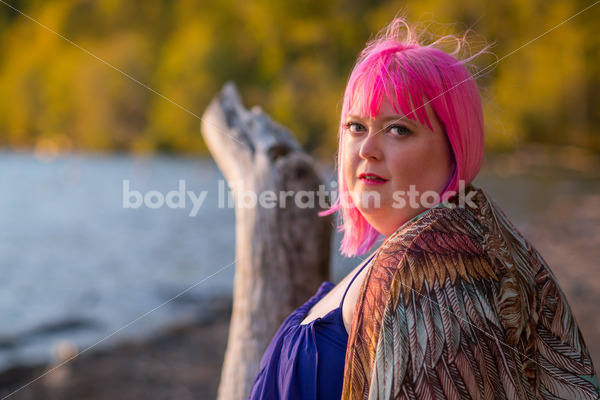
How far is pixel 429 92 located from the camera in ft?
3.96

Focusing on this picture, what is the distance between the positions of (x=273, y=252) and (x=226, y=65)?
33.3 m

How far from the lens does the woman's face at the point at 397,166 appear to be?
1216 mm

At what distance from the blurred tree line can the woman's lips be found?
19275 millimetres

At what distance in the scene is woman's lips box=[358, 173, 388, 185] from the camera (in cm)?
125

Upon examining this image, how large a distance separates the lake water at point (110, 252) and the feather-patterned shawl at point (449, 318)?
1.17 metres

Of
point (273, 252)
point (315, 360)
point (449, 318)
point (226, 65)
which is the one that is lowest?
point (315, 360)

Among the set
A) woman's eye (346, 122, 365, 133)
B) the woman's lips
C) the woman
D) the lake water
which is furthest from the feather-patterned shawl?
the lake water

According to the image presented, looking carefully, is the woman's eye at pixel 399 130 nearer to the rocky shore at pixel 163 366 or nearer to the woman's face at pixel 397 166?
the woman's face at pixel 397 166

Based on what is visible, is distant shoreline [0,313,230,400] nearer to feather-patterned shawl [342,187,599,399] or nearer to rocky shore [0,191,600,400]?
rocky shore [0,191,600,400]

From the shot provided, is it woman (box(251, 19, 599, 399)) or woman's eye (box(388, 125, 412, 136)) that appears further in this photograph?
woman's eye (box(388, 125, 412, 136))

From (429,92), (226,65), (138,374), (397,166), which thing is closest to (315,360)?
(397,166)

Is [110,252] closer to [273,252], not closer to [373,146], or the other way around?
[273,252]

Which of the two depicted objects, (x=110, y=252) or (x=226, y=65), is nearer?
(x=110, y=252)

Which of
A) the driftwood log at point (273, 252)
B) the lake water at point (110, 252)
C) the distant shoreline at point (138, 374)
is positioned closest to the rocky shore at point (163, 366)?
the distant shoreline at point (138, 374)
